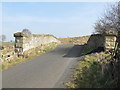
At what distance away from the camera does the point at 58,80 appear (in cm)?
733

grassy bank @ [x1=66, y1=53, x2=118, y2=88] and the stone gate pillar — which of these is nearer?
grassy bank @ [x1=66, y1=53, x2=118, y2=88]

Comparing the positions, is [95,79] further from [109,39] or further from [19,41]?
[19,41]

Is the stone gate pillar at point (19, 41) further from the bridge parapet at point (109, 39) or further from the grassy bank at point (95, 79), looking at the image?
the grassy bank at point (95, 79)

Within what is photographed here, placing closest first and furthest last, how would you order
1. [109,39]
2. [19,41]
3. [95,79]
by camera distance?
1. [95,79]
2. [109,39]
3. [19,41]

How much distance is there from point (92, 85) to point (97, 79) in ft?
1.69

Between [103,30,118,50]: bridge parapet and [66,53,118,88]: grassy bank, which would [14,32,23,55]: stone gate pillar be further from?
[66,53,118,88]: grassy bank

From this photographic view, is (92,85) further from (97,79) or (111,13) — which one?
(111,13)

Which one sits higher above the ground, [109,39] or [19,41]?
[109,39]

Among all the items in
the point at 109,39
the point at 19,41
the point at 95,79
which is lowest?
the point at 95,79

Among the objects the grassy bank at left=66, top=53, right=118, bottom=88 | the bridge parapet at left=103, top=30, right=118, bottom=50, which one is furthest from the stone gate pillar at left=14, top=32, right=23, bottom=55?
the grassy bank at left=66, top=53, right=118, bottom=88

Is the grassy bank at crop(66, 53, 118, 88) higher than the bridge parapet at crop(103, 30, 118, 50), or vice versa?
the bridge parapet at crop(103, 30, 118, 50)

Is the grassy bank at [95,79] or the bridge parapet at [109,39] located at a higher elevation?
the bridge parapet at [109,39]

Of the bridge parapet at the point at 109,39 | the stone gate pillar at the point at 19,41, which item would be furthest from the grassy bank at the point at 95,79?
the stone gate pillar at the point at 19,41

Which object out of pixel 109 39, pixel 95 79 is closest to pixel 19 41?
pixel 109 39
